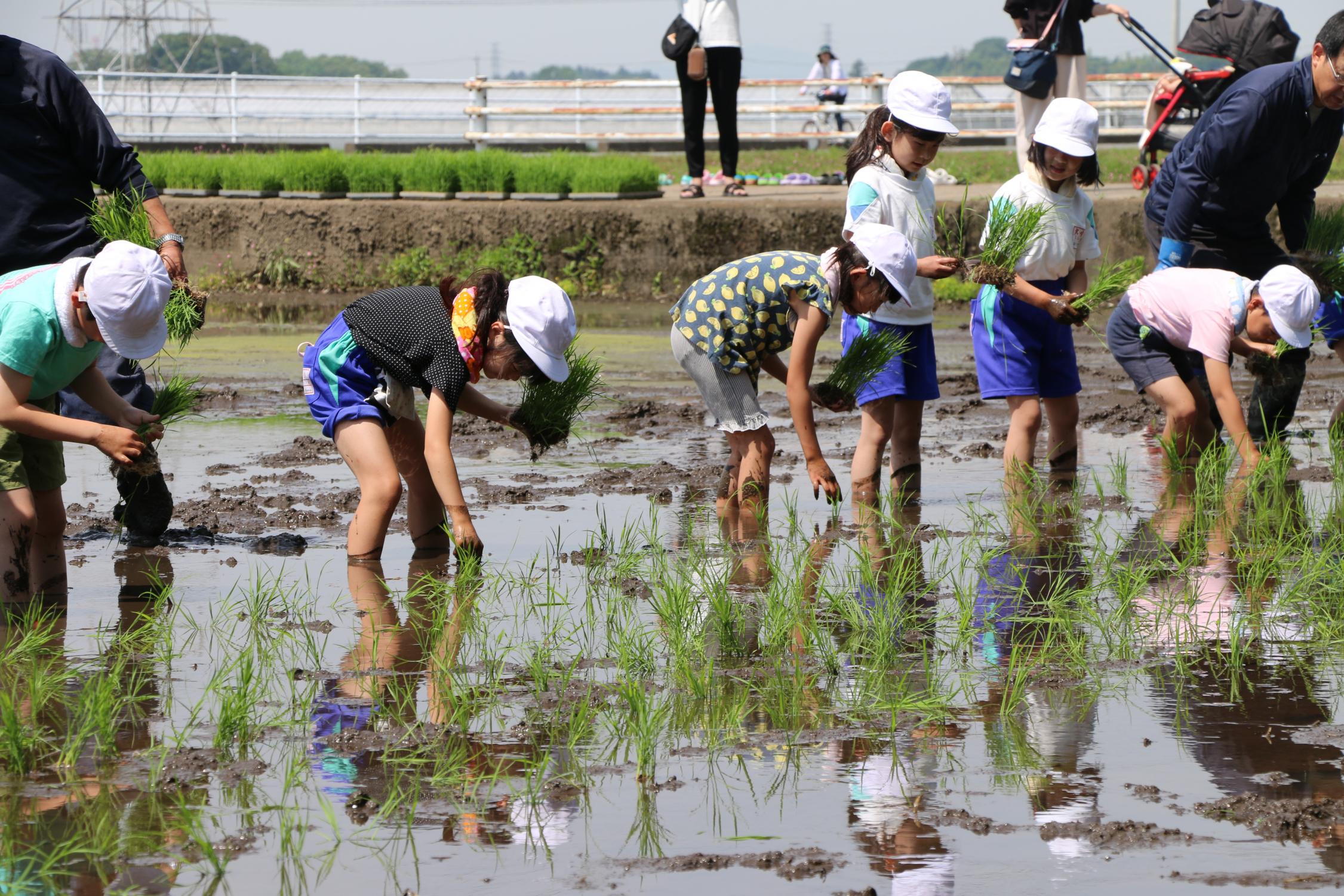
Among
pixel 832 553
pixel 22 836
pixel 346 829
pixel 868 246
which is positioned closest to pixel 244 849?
pixel 346 829

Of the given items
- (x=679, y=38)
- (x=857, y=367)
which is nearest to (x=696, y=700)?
(x=857, y=367)

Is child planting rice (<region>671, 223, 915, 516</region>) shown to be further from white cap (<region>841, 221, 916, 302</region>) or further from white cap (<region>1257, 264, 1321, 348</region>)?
white cap (<region>1257, 264, 1321, 348</region>)

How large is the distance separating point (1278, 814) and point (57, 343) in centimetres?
325

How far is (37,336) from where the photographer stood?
413cm

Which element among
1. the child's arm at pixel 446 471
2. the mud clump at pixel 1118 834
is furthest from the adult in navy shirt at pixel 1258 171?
the mud clump at pixel 1118 834

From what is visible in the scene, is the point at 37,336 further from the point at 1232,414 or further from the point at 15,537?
the point at 1232,414

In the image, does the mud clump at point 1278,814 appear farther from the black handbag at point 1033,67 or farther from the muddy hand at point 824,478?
the black handbag at point 1033,67

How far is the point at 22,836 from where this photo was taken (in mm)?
2738

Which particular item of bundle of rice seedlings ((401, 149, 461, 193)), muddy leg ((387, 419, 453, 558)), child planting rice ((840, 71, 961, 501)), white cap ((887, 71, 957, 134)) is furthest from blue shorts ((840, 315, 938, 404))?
bundle of rice seedlings ((401, 149, 461, 193))

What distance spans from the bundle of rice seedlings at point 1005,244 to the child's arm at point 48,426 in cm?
309

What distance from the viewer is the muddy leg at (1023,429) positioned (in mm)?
5883

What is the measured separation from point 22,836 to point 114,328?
1.73 metres

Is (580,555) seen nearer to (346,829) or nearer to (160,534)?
(160,534)

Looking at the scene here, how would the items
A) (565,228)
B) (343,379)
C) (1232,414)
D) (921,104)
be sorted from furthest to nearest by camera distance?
1. (565,228)
2. (1232,414)
3. (921,104)
4. (343,379)
